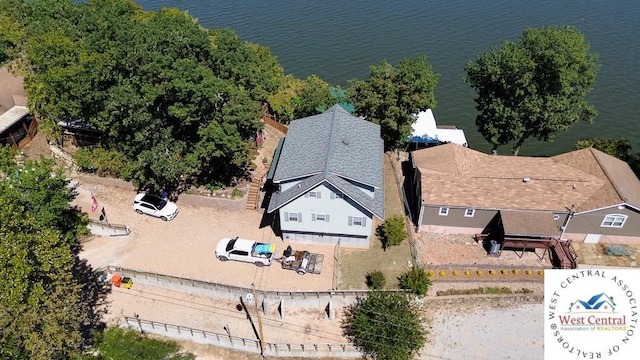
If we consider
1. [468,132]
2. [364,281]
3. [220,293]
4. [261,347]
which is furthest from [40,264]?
[468,132]

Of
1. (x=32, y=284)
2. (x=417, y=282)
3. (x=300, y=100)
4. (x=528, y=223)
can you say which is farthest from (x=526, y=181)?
(x=32, y=284)

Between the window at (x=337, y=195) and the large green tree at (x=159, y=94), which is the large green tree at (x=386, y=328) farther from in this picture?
the large green tree at (x=159, y=94)

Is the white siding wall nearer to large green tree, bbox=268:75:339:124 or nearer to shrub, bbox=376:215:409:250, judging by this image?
shrub, bbox=376:215:409:250

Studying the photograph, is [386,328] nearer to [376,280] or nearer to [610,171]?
[376,280]

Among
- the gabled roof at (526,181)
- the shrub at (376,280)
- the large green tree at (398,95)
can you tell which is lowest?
the shrub at (376,280)

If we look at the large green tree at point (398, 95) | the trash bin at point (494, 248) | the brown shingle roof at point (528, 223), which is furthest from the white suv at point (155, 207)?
the brown shingle roof at point (528, 223)

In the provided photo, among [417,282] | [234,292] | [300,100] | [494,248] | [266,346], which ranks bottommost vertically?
[266,346]
